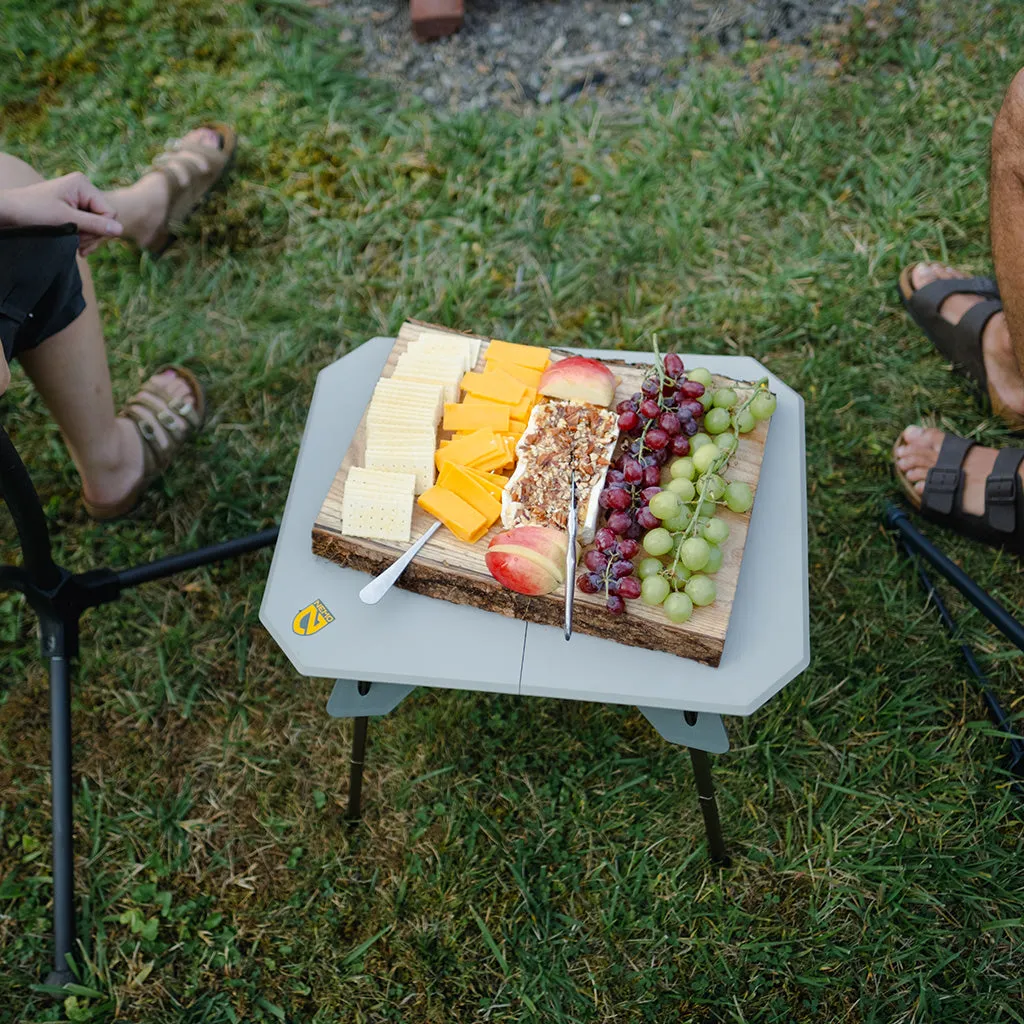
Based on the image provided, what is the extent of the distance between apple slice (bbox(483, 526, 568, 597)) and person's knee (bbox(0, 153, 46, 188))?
159 cm

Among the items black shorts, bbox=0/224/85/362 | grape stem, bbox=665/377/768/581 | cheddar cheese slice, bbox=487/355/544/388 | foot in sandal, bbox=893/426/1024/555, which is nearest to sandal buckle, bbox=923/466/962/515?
foot in sandal, bbox=893/426/1024/555

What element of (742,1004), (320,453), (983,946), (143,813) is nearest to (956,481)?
(983,946)

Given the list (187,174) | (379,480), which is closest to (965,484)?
(379,480)

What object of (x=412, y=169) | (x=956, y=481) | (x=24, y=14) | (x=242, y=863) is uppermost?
(x=24, y=14)

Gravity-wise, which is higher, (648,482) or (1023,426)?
(648,482)

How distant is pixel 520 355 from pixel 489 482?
13.3 inches

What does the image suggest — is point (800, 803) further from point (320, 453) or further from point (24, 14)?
point (24, 14)

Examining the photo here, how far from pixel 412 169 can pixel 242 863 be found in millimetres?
2587

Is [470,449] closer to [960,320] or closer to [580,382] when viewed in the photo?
[580,382]

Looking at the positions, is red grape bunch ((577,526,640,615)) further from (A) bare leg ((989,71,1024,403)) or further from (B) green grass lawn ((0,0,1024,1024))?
(A) bare leg ((989,71,1024,403))

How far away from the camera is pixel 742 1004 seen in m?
2.05

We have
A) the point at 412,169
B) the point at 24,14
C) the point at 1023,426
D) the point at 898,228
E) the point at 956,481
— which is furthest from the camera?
the point at 24,14

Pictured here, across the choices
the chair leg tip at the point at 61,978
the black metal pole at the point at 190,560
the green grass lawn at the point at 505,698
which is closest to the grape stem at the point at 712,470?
the green grass lawn at the point at 505,698

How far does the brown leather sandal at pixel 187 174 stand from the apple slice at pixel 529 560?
7.85 feet
